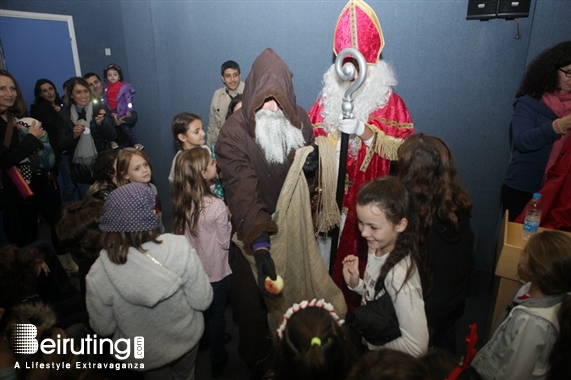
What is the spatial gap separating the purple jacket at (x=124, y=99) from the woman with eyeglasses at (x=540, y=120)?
4450 mm

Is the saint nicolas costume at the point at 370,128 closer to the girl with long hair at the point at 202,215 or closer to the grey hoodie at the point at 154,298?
the girl with long hair at the point at 202,215

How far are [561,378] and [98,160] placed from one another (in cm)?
308

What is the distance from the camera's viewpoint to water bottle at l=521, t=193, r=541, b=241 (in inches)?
89.9

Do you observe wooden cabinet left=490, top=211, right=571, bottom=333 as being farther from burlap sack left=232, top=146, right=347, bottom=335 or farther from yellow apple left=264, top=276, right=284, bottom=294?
yellow apple left=264, top=276, right=284, bottom=294

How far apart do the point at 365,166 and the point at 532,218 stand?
1072 mm

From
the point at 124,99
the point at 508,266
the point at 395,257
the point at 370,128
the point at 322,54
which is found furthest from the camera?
the point at 124,99

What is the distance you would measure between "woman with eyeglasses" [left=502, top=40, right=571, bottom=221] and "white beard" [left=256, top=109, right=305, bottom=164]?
1820 millimetres

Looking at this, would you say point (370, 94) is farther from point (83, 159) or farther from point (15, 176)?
point (83, 159)

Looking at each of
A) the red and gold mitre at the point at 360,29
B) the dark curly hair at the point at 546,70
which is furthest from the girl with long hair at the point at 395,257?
the dark curly hair at the point at 546,70

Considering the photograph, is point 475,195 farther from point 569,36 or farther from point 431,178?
point 431,178

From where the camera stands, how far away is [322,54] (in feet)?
12.8

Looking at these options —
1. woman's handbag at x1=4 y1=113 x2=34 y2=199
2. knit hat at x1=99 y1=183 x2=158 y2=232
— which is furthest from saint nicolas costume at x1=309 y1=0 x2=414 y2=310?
woman's handbag at x1=4 y1=113 x2=34 y2=199

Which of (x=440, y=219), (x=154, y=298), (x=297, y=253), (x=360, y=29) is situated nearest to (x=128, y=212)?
(x=154, y=298)

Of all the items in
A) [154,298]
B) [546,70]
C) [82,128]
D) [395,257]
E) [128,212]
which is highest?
[546,70]
